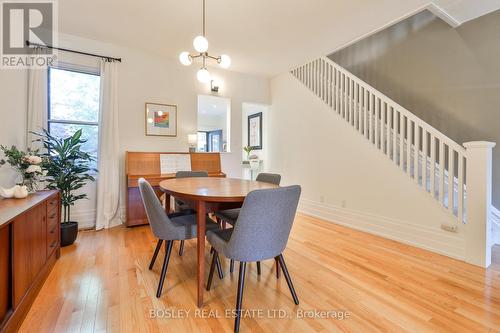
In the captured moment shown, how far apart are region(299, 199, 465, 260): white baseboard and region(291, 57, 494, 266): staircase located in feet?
0.44

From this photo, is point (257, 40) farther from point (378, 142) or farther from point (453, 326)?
point (453, 326)

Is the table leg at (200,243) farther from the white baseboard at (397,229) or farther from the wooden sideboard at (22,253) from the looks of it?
the white baseboard at (397,229)

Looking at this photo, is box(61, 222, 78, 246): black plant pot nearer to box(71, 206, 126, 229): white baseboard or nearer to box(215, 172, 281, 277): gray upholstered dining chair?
box(71, 206, 126, 229): white baseboard

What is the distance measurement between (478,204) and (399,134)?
3.75ft

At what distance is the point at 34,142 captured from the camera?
2957 mm

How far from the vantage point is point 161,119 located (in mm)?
3928

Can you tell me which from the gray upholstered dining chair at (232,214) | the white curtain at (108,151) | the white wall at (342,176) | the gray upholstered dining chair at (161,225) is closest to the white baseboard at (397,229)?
the white wall at (342,176)

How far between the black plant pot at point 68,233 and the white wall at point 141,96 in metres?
0.70

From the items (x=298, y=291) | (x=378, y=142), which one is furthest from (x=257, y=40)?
(x=298, y=291)

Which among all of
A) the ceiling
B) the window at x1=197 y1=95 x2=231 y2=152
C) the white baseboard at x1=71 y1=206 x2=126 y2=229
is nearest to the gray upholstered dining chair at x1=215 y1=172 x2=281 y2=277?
the ceiling

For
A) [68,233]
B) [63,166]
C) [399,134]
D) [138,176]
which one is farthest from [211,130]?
[399,134]

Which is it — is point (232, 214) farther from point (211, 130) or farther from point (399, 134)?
point (211, 130)

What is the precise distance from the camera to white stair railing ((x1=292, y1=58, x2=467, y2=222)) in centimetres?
255

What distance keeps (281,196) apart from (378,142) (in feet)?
8.35
